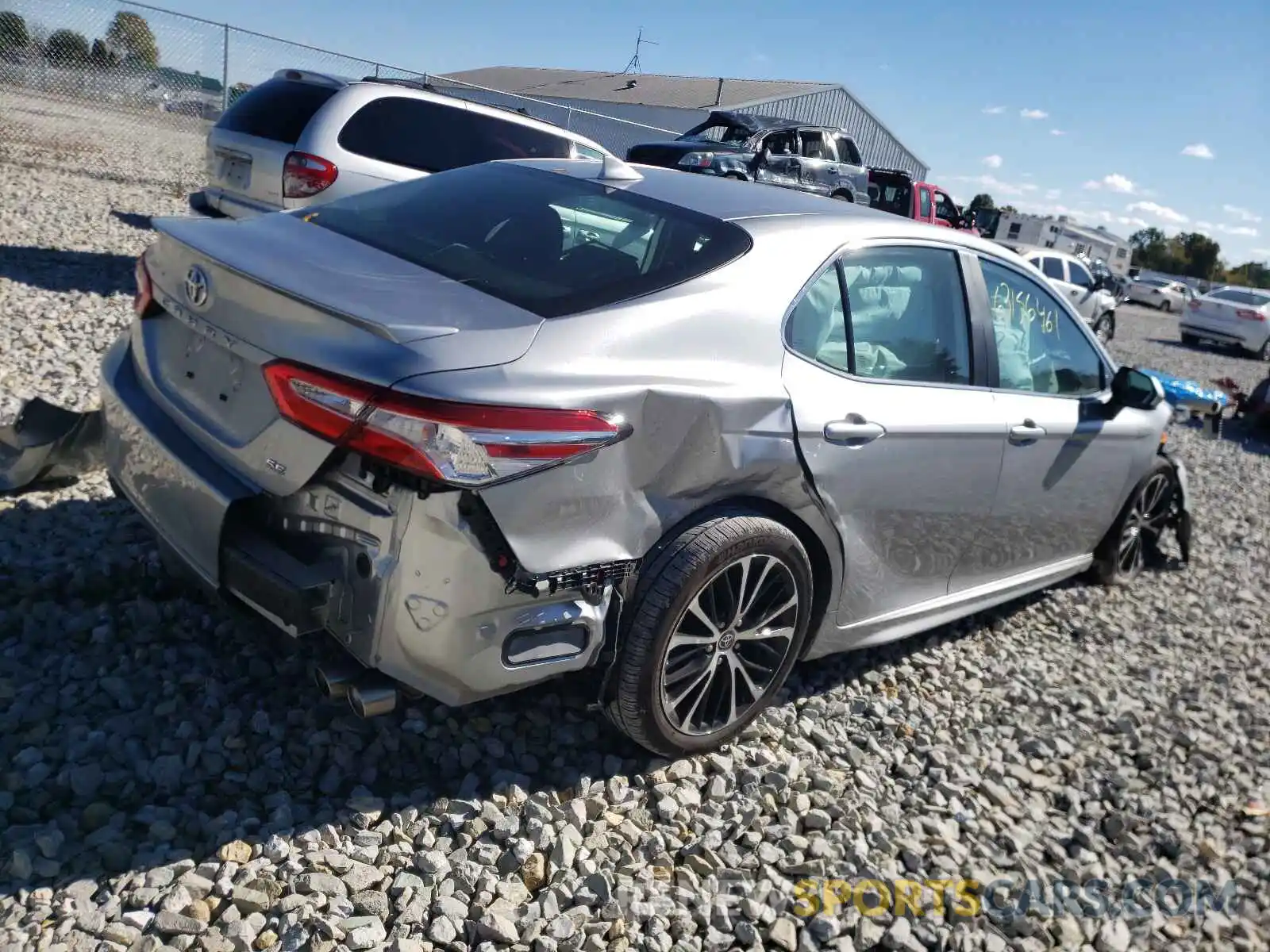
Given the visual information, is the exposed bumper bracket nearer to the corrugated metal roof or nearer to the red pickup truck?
the red pickup truck

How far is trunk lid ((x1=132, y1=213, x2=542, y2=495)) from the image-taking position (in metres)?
2.27

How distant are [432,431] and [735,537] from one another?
3.13ft

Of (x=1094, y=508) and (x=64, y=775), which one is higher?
(x=1094, y=508)

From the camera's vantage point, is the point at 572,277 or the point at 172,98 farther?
the point at 172,98

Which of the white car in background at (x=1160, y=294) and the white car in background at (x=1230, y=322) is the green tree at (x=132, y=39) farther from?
the white car in background at (x=1160, y=294)

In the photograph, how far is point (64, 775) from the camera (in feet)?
8.17

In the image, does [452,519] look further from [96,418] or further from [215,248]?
[96,418]

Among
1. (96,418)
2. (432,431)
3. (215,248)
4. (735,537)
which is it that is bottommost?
(96,418)

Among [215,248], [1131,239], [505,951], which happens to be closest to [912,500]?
[505,951]

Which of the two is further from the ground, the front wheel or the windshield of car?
the windshield of car

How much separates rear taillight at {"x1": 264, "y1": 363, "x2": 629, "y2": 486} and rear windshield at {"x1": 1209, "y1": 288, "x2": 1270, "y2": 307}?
2483cm

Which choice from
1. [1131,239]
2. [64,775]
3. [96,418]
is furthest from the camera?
[1131,239]

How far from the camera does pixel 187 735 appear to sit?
8.93 feet

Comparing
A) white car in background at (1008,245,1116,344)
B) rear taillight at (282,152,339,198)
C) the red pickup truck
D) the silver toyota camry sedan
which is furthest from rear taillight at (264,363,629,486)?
white car in background at (1008,245,1116,344)
